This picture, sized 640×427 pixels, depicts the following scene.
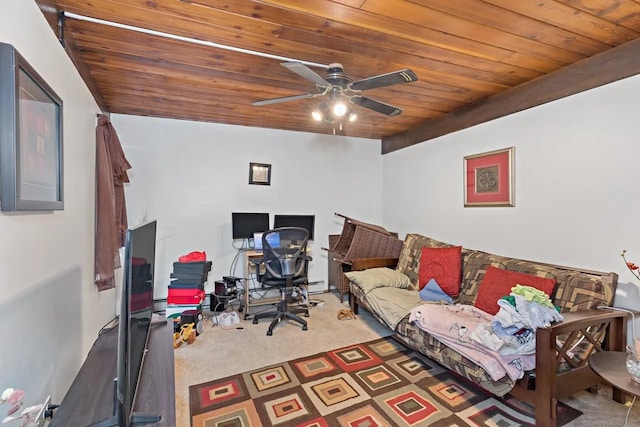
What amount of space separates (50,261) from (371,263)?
297 cm

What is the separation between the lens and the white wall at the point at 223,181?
3594mm

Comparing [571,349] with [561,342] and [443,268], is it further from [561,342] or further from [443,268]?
[443,268]

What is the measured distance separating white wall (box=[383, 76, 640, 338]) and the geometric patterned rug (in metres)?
1.16

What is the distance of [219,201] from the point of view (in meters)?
3.91

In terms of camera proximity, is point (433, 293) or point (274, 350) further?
point (433, 293)

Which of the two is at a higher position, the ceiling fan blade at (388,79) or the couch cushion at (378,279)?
the ceiling fan blade at (388,79)

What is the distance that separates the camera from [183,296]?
3.07 meters

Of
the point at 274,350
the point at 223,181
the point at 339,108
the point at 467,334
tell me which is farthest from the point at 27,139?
the point at 223,181

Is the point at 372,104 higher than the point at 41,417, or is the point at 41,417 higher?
the point at 372,104

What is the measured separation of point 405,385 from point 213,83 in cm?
282

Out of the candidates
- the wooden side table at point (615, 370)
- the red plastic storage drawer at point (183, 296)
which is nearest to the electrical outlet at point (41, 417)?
the red plastic storage drawer at point (183, 296)

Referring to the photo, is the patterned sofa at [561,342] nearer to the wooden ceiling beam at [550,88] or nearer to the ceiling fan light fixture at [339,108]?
the wooden ceiling beam at [550,88]

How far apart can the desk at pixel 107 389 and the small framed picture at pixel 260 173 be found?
2.70m

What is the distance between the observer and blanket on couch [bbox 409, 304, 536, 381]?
1.73 m
